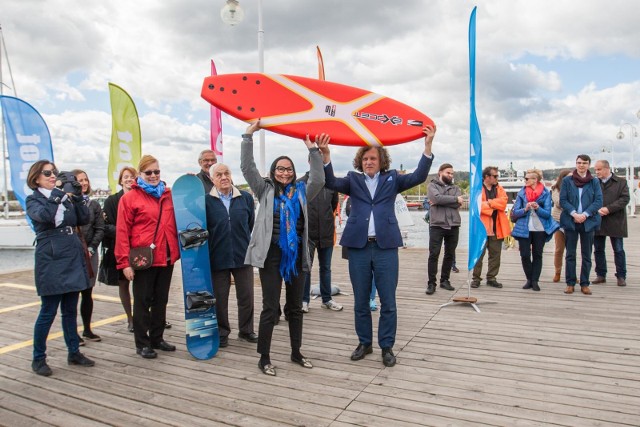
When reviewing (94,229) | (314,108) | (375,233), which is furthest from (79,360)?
(314,108)

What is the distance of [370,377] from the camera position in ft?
11.1

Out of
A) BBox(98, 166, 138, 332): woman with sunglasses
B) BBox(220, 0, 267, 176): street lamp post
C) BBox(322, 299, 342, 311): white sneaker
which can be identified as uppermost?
BBox(220, 0, 267, 176): street lamp post

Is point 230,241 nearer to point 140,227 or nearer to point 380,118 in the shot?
point 140,227

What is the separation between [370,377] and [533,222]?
419 centimetres

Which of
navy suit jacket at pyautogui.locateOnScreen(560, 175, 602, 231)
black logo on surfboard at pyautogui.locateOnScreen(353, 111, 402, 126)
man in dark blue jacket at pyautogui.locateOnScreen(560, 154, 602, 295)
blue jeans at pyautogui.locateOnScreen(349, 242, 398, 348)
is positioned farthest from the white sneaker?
navy suit jacket at pyautogui.locateOnScreen(560, 175, 602, 231)

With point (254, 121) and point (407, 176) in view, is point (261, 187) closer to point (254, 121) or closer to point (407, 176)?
point (254, 121)

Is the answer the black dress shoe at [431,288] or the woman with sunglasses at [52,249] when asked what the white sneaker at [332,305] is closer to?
the black dress shoe at [431,288]

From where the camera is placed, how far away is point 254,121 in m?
3.59

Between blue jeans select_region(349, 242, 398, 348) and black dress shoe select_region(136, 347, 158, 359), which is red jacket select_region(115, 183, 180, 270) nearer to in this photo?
black dress shoe select_region(136, 347, 158, 359)

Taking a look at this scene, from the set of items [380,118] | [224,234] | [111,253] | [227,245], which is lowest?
[111,253]

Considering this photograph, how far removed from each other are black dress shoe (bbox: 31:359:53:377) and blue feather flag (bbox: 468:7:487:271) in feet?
14.5

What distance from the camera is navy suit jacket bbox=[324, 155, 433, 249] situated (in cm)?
363

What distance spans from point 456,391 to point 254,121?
252cm

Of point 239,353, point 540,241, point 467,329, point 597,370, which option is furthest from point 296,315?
point 540,241
